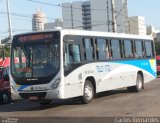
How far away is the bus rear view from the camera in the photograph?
15.3 m

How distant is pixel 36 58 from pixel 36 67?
340 millimetres

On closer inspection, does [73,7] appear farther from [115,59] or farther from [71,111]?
[71,111]

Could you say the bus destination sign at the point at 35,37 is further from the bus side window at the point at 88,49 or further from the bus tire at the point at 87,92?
the bus tire at the point at 87,92

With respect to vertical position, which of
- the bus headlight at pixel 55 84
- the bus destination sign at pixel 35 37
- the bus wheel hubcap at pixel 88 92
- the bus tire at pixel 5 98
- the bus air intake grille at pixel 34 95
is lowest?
the bus tire at pixel 5 98

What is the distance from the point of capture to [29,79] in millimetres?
15641

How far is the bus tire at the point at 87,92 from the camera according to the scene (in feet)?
55.2

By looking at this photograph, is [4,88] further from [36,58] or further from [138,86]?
[138,86]

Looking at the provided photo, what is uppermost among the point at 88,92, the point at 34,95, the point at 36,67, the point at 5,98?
the point at 36,67

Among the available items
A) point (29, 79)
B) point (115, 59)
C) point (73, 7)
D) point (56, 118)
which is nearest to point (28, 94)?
point (29, 79)

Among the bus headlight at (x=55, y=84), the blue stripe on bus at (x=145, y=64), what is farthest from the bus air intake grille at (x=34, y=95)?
the blue stripe on bus at (x=145, y=64)

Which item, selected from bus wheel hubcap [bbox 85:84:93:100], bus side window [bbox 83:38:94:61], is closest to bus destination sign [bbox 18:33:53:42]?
Answer: bus side window [bbox 83:38:94:61]

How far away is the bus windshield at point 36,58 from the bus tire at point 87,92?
2.07m

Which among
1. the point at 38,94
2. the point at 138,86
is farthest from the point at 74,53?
the point at 138,86

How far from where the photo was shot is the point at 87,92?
17031mm
